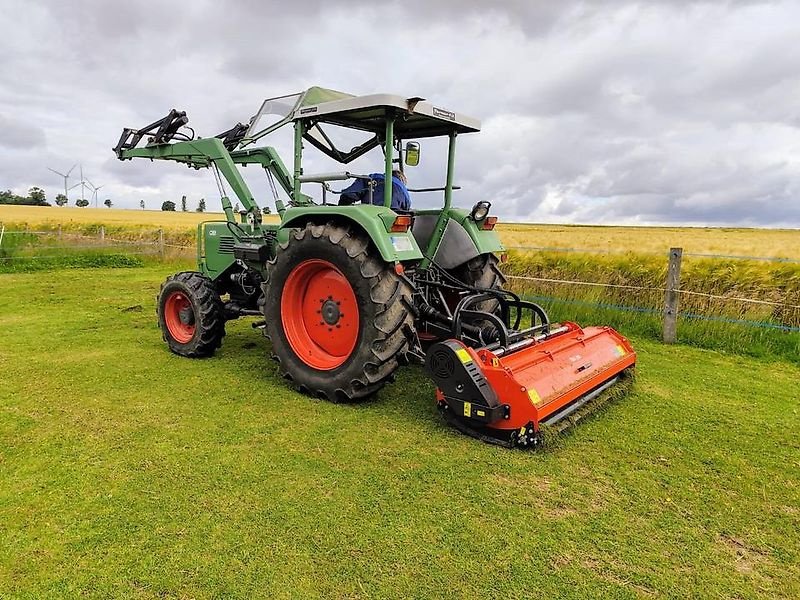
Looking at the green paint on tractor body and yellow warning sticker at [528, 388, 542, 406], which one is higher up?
the green paint on tractor body

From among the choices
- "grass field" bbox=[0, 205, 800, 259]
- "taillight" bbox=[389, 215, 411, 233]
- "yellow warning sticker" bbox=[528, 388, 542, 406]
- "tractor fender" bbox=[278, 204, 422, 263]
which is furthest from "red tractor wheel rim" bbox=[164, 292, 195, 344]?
"grass field" bbox=[0, 205, 800, 259]

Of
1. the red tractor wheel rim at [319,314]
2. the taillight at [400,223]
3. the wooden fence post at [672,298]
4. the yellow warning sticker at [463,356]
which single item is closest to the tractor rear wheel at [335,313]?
the red tractor wheel rim at [319,314]

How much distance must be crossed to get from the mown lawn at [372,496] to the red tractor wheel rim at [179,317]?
3.16ft

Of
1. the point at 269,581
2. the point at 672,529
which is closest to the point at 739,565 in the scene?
the point at 672,529

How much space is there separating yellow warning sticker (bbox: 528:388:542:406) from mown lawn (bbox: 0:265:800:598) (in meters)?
0.33

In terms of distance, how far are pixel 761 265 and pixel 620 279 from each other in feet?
5.43

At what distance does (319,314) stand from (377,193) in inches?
45.9

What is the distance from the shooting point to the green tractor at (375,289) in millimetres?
3684

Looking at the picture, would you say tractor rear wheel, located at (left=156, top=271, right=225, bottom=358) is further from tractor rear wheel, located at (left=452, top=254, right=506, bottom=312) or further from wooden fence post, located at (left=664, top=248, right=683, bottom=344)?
wooden fence post, located at (left=664, top=248, right=683, bottom=344)

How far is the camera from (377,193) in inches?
193

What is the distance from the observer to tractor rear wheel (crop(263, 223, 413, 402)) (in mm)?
4090

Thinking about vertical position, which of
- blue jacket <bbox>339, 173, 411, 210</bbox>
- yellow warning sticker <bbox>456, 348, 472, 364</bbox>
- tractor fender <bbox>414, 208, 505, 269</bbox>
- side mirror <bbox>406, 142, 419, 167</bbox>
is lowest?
yellow warning sticker <bbox>456, 348, 472, 364</bbox>

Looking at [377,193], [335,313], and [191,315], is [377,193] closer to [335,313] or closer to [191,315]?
[335,313]

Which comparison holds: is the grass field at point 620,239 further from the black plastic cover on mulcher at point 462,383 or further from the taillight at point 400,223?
the black plastic cover on mulcher at point 462,383
